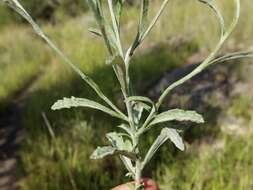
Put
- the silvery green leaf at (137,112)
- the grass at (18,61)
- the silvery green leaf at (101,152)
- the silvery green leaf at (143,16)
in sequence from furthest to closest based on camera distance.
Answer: the grass at (18,61), the silvery green leaf at (137,112), the silvery green leaf at (143,16), the silvery green leaf at (101,152)

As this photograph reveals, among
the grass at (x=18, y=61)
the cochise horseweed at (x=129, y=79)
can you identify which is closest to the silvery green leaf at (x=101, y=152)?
the cochise horseweed at (x=129, y=79)

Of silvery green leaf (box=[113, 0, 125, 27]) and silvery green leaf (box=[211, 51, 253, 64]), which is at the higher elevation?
silvery green leaf (box=[113, 0, 125, 27])

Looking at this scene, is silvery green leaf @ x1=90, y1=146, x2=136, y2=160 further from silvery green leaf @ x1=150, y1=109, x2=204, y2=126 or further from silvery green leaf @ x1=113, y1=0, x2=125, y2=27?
silvery green leaf @ x1=113, y1=0, x2=125, y2=27

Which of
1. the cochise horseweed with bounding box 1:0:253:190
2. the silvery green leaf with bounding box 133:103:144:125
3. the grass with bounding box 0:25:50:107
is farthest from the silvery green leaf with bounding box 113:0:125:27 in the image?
the grass with bounding box 0:25:50:107

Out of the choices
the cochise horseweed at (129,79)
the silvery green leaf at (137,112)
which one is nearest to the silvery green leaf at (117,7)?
the cochise horseweed at (129,79)

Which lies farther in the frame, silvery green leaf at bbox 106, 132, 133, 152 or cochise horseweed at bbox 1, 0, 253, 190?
silvery green leaf at bbox 106, 132, 133, 152

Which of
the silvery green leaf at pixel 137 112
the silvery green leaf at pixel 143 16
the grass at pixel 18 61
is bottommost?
the silvery green leaf at pixel 137 112

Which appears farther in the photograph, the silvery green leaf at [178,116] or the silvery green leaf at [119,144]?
the silvery green leaf at [119,144]

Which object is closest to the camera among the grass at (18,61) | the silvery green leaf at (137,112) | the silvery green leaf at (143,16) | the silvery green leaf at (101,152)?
the silvery green leaf at (101,152)

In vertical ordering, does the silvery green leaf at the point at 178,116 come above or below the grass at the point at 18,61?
below

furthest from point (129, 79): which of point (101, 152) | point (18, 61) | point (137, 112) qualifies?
point (18, 61)

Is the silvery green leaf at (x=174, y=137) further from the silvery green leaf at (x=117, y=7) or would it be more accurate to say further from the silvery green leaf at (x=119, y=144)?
the silvery green leaf at (x=117, y=7)

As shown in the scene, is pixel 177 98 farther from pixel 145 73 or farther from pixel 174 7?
pixel 174 7

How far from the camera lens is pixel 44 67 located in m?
8.71
